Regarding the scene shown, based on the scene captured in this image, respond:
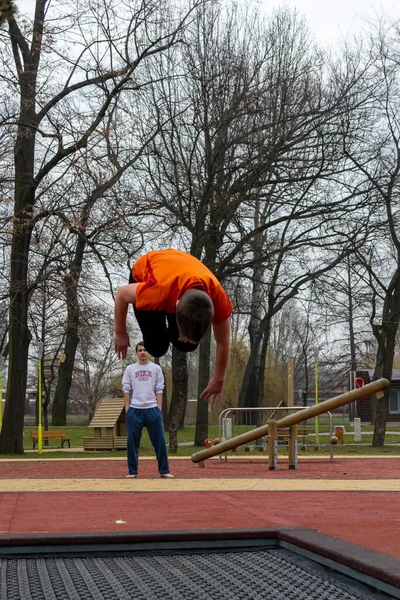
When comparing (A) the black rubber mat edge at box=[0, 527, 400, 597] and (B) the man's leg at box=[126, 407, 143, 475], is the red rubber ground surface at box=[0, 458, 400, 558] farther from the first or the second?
(B) the man's leg at box=[126, 407, 143, 475]

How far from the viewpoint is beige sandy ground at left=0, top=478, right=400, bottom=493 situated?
1100 centimetres

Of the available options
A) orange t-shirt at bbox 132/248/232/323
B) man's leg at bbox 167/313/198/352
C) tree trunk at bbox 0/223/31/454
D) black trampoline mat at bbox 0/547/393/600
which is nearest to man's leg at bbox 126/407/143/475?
man's leg at bbox 167/313/198/352

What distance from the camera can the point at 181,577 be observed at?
5262 millimetres

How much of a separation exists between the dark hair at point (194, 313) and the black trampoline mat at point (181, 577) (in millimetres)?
1503

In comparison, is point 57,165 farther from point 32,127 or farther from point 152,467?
point 152,467

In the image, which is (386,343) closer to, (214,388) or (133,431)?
(133,431)

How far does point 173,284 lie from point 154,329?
1.93 ft

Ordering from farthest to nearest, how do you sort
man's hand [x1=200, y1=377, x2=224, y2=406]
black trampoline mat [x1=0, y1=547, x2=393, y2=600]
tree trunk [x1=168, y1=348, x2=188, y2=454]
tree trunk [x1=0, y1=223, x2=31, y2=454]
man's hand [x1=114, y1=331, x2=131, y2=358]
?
tree trunk [x1=0, y1=223, x2=31, y2=454], tree trunk [x1=168, y1=348, x2=188, y2=454], man's hand [x1=200, y1=377, x2=224, y2=406], man's hand [x1=114, y1=331, x2=131, y2=358], black trampoline mat [x1=0, y1=547, x2=393, y2=600]

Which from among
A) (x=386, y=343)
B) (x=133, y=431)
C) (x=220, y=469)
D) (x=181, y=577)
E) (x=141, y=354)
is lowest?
(x=181, y=577)

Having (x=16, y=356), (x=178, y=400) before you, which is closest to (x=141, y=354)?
(x=178, y=400)

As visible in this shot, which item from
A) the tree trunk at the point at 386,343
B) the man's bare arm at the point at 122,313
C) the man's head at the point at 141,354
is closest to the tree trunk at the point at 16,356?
the tree trunk at the point at 386,343

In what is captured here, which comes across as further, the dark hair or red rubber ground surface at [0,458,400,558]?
red rubber ground surface at [0,458,400,558]

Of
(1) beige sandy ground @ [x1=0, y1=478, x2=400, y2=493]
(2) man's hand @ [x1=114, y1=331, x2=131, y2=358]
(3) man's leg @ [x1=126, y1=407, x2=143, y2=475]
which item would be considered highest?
(2) man's hand @ [x1=114, y1=331, x2=131, y2=358]

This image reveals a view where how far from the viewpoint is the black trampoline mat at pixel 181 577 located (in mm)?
4742
